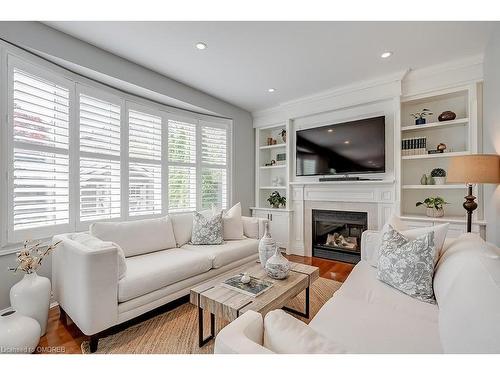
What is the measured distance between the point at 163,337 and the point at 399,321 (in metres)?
1.60

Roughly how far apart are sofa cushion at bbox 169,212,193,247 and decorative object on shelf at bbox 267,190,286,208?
178 cm

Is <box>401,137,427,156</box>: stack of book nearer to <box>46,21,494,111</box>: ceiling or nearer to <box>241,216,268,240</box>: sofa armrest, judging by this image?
<box>46,21,494,111</box>: ceiling

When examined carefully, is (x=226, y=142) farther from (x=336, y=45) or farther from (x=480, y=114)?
(x=480, y=114)

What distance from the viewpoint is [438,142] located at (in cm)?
309

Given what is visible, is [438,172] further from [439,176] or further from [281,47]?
[281,47]

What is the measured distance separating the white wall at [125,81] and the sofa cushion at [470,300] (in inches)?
120

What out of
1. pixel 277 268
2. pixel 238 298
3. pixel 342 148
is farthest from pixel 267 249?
pixel 342 148

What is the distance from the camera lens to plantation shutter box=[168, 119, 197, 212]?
356 cm

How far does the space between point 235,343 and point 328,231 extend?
347cm

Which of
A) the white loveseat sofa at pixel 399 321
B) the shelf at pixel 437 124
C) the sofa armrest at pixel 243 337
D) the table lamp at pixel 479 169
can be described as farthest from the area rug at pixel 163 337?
the shelf at pixel 437 124

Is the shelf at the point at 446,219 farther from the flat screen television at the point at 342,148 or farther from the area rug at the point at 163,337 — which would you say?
the area rug at the point at 163,337

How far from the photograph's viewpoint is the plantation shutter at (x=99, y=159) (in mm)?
2589

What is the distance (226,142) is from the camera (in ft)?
13.9
